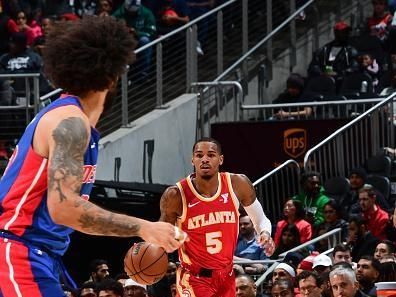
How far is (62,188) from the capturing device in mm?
5367

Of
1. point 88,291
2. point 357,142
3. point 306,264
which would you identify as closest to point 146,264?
point 88,291

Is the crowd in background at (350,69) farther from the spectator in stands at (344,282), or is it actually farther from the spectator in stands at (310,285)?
the spectator in stands at (344,282)

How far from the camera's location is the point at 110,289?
1239 cm

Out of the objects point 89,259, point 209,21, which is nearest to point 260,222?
point 89,259

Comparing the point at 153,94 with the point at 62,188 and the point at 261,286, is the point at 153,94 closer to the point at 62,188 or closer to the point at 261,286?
the point at 261,286

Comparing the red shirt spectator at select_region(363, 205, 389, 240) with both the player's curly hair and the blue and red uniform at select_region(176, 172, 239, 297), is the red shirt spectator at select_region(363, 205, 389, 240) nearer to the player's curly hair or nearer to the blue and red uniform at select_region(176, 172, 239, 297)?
the blue and red uniform at select_region(176, 172, 239, 297)

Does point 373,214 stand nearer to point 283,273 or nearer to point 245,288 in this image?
point 283,273

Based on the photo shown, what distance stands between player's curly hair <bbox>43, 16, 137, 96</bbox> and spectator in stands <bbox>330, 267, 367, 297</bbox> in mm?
5947

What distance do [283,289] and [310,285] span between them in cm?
39

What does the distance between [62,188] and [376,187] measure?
1111cm

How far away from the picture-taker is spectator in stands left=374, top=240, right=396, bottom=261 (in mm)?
12680

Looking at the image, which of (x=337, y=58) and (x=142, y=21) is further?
Result: (x=142, y=21)

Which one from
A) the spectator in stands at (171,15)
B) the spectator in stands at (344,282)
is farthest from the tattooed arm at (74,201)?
the spectator in stands at (171,15)

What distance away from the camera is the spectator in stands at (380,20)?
2106 cm
